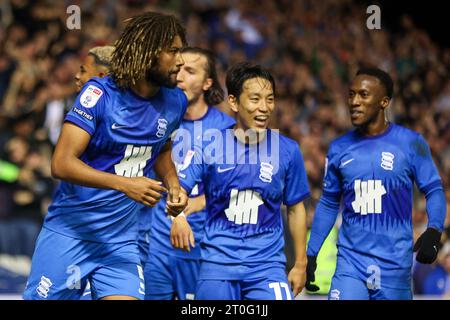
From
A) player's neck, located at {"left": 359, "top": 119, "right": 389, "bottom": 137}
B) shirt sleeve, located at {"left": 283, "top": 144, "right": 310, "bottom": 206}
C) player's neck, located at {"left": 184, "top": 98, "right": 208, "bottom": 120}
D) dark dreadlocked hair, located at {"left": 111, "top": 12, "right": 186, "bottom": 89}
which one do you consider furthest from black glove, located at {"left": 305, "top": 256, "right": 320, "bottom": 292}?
dark dreadlocked hair, located at {"left": 111, "top": 12, "right": 186, "bottom": 89}

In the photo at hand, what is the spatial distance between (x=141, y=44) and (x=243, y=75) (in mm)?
1084

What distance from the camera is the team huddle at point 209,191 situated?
6246 mm

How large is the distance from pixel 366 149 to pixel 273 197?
1.02m

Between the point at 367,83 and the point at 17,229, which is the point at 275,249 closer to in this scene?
the point at 367,83

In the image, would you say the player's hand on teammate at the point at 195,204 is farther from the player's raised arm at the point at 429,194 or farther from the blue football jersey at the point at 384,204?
the player's raised arm at the point at 429,194

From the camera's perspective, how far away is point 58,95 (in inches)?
515

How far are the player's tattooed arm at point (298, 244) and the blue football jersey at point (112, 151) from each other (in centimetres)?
111

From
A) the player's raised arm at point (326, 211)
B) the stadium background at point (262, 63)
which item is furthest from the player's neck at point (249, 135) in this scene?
the stadium background at point (262, 63)

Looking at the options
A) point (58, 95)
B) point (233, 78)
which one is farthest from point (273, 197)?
point (58, 95)

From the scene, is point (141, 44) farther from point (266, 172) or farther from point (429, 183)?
point (429, 183)

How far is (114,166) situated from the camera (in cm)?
631

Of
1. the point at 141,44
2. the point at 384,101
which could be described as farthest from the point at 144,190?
the point at 384,101

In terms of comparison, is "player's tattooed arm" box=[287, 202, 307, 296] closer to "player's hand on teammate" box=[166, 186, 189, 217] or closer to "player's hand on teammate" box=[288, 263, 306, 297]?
"player's hand on teammate" box=[288, 263, 306, 297]
